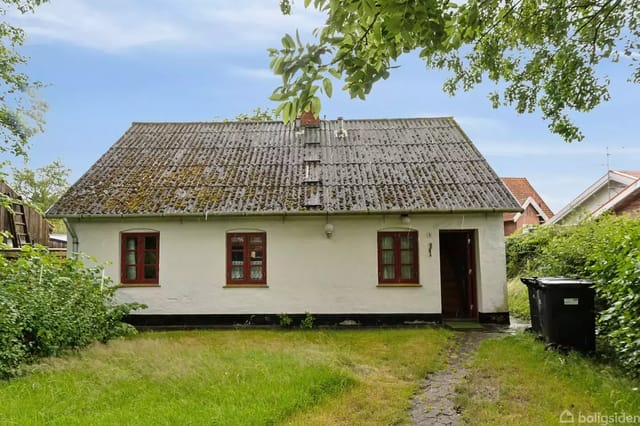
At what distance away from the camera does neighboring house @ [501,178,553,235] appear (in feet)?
89.5

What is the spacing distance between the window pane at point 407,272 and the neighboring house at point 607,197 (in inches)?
398

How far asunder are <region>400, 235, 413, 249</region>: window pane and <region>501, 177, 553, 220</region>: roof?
19.3 meters

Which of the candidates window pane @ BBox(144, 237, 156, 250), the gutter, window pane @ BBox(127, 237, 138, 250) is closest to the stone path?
the gutter

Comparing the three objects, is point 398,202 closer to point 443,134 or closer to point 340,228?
point 340,228

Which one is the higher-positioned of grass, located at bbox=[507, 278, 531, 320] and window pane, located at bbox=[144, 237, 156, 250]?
window pane, located at bbox=[144, 237, 156, 250]

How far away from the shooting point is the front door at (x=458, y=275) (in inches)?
432

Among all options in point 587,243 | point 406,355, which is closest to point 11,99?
point 406,355

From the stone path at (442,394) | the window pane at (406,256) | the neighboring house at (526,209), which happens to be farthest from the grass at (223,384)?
the neighboring house at (526,209)

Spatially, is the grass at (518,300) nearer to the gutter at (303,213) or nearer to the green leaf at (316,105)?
the gutter at (303,213)

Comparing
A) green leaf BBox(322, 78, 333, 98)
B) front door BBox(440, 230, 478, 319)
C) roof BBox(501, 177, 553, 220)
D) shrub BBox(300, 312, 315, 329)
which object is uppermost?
roof BBox(501, 177, 553, 220)

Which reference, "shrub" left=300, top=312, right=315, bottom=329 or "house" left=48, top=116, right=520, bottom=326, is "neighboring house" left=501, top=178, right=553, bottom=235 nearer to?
"house" left=48, top=116, right=520, bottom=326

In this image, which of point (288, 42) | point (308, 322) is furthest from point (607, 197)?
point (288, 42)

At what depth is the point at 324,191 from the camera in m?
11.0

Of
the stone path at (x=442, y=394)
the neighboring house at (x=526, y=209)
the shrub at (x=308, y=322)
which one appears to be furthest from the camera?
the neighboring house at (x=526, y=209)
